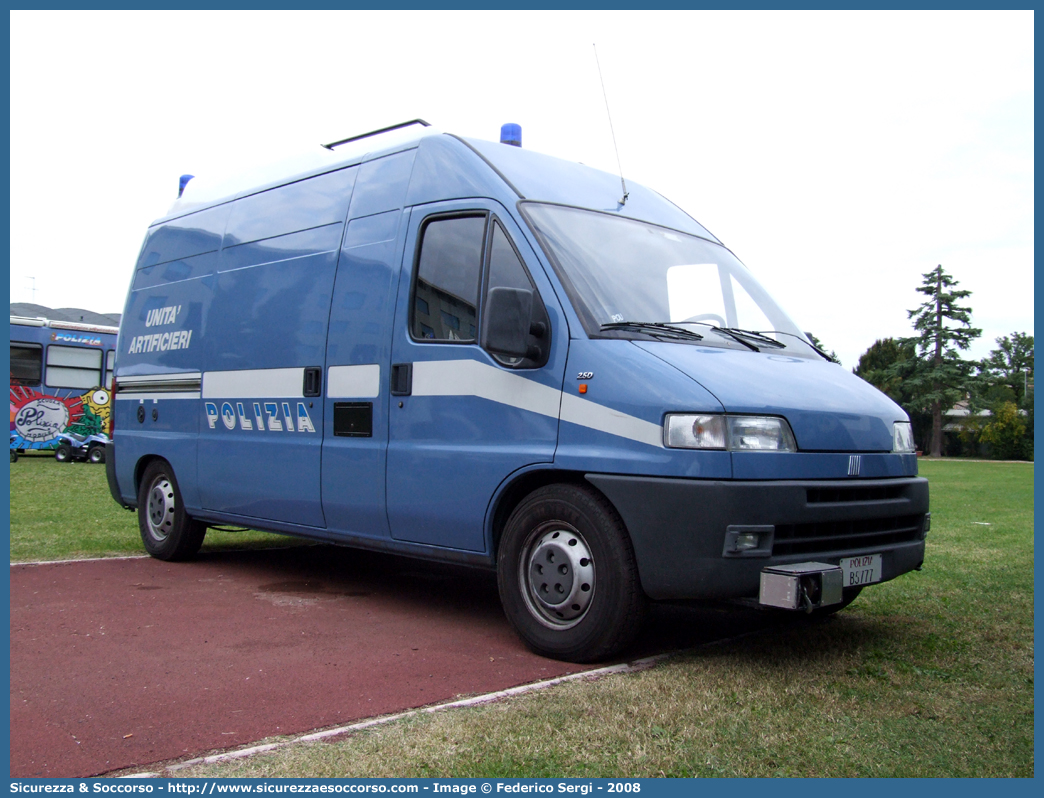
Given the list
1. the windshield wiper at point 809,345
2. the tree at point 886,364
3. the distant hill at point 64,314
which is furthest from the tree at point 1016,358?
the windshield wiper at point 809,345

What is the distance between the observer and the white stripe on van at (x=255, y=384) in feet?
23.5

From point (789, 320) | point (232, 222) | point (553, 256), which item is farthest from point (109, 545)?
point (789, 320)

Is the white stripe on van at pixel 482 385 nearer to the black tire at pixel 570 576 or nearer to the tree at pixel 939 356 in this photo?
the black tire at pixel 570 576

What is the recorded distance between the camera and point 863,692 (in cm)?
462

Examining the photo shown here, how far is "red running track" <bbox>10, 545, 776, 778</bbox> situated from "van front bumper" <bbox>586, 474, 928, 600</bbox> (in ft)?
2.65

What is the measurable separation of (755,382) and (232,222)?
5114mm

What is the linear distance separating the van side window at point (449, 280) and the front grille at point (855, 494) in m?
2.17

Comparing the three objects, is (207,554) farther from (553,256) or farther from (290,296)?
(553,256)

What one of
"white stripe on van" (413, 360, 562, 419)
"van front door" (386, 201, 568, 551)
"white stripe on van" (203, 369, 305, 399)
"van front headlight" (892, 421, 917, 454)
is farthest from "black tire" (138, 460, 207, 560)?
"van front headlight" (892, 421, 917, 454)

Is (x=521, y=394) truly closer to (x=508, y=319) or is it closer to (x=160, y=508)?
(x=508, y=319)

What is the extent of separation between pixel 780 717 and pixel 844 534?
1316mm

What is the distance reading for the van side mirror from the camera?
523 cm

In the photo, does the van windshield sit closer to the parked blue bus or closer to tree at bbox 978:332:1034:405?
the parked blue bus

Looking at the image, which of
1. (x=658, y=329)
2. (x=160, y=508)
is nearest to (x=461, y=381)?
(x=658, y=329)
